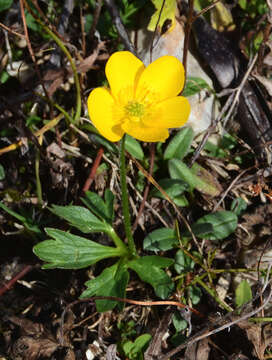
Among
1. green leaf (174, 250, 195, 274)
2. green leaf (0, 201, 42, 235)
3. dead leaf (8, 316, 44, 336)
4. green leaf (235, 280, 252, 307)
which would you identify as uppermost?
green leaf (0, 201, 42, 235)

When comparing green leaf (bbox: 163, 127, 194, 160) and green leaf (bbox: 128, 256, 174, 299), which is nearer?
green leaf (bbox: 128, 256, 174, 299)

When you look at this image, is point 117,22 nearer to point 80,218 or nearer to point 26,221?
point 80,218

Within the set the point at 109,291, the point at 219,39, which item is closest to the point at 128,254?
the point at 109,291

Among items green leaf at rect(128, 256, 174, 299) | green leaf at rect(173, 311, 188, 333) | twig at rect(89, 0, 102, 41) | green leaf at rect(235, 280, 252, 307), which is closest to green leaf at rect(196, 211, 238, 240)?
green leaf at rect(235, 280, 252, 307)

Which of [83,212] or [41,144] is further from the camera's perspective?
[41,144]

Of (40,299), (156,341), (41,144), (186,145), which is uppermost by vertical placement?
(41,144)

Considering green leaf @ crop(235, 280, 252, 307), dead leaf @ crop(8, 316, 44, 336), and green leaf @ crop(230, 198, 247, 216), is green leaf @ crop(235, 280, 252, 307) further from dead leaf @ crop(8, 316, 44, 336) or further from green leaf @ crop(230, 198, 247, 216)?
dead leaf @ crop(8, 316, 44, 336)

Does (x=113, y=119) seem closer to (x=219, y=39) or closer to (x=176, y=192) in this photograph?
(x=176, y=192)

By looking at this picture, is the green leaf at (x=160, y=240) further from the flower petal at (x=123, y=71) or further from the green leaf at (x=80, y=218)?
the flower petal at (x=123, y=71)
